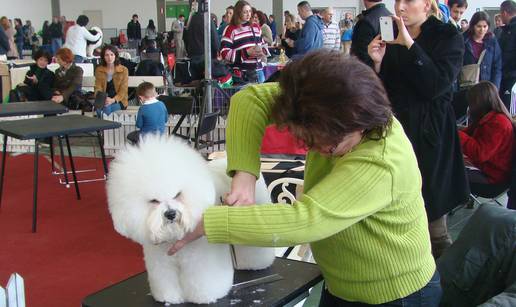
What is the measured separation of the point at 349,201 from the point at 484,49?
17.4 ft

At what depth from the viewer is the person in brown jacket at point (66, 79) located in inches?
275

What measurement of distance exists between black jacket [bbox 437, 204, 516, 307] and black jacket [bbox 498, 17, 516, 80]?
15.9ft

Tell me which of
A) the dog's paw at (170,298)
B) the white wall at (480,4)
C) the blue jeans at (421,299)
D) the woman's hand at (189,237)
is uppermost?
the white wall at (480,4)

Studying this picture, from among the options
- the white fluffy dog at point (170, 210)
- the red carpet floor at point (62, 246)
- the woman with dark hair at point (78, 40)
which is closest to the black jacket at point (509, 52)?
the red carpet floor at point (62, 246)

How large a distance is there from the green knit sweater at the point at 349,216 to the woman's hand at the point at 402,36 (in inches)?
42.7

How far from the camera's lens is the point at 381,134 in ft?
3.56

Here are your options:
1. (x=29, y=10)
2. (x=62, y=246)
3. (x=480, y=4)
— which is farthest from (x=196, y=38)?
(x=29, y=10)

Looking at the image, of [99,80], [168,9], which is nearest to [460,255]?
[99,80]

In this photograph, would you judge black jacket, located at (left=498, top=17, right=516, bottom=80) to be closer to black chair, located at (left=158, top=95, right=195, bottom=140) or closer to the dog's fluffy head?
black chair, located at (left=158, top=95, right=195, bottom=140)

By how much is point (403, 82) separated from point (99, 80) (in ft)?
17.5

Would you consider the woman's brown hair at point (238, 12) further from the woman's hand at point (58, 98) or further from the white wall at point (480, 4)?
the white wall at point (480, 4)

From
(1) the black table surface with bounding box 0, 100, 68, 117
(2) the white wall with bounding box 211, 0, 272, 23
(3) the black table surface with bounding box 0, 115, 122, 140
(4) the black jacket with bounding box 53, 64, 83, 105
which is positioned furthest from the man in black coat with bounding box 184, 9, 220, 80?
(2) the white wall with bounding box 211, 0, 272, 23

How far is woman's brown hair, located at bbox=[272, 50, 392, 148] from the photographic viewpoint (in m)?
0.98

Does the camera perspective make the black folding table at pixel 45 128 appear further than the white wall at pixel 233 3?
No
